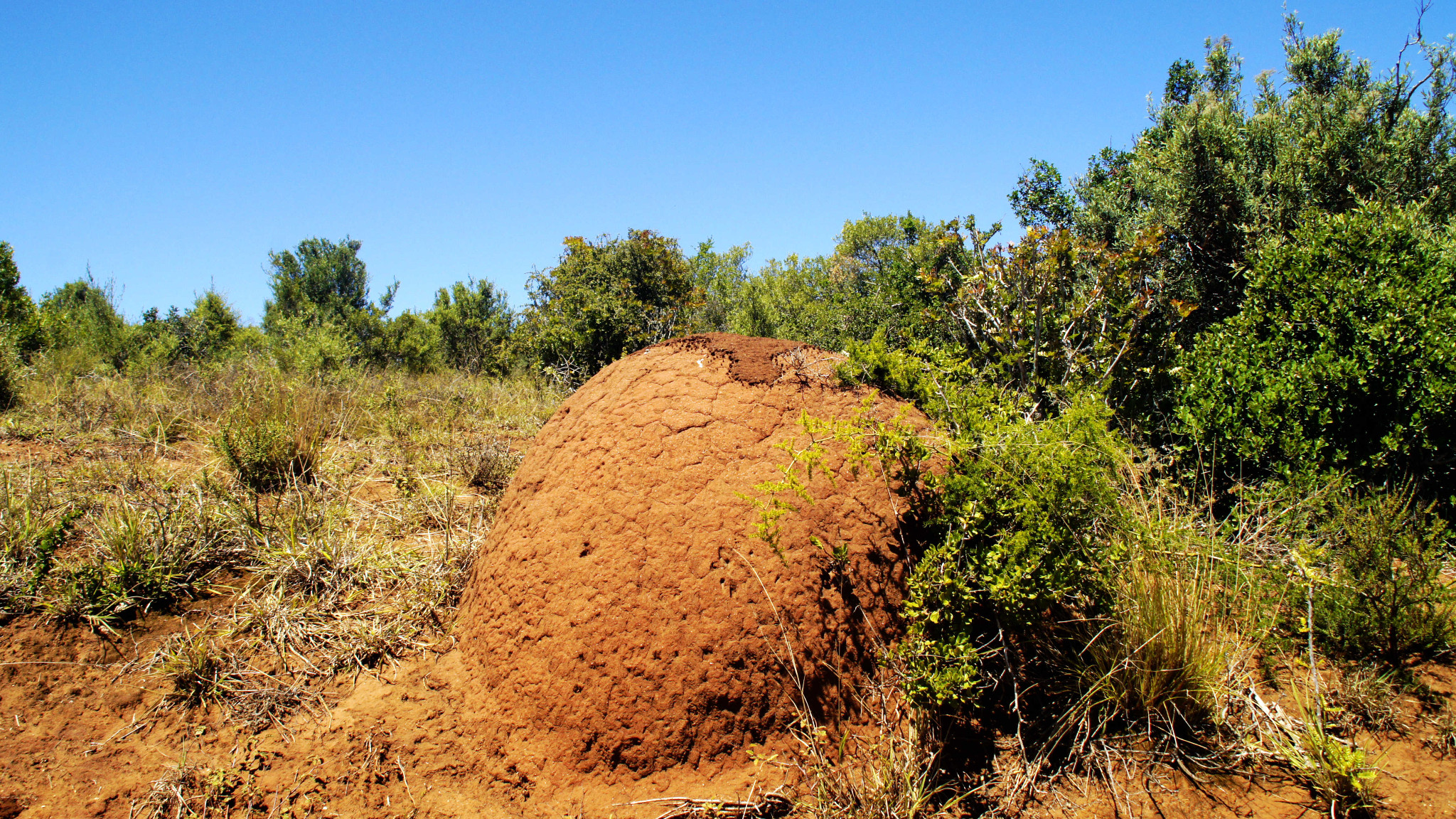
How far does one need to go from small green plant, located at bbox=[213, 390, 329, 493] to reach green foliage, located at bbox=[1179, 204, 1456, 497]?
270 inches

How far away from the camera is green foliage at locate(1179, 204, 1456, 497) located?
4.25 meters

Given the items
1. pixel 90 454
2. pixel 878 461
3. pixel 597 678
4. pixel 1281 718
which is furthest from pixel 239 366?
pixel 1281 718

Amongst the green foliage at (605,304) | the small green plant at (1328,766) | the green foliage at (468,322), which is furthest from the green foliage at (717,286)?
the small green plant at (1328,766)

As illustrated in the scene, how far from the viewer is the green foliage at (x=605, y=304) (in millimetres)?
10492

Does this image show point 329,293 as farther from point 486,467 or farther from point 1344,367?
point 1344,367

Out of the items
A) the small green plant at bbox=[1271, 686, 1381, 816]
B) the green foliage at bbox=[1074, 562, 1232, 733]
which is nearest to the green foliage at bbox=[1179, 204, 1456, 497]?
the small green plant at bbox=[1271, 686, 1381, 816]

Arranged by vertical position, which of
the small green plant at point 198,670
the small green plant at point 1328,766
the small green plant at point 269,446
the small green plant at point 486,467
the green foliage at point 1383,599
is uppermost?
the small green plant at point 269,446

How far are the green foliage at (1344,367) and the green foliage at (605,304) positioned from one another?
23.9 ft

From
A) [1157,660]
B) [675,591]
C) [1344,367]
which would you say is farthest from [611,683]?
[1344,367]

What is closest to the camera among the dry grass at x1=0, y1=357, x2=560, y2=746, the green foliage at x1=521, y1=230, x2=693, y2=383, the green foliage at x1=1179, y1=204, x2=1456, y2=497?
the dry grass at x1=0, y1=357, x2=560, y2=746

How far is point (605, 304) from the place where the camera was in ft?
34.3

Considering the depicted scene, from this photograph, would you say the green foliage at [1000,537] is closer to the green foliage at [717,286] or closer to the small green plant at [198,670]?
the small green plant at [198,670]

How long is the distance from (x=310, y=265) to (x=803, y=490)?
29999mm

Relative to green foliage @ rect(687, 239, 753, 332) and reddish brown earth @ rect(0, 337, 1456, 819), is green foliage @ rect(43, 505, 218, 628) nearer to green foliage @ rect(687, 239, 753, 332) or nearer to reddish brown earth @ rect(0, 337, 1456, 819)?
reddish brown earth @ rect(0, 337, 1456, 819)
